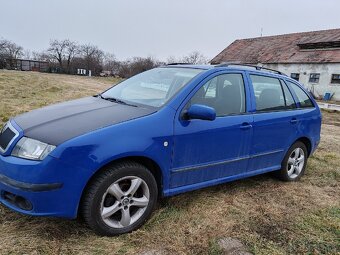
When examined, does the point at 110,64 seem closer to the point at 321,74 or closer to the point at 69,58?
the point at 69,58

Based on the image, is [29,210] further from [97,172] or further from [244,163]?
[244,163]

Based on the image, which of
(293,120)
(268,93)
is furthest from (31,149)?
(293,120)

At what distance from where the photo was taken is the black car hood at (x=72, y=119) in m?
2.88

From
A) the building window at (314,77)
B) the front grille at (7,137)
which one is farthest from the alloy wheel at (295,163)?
the building window at (314,77)

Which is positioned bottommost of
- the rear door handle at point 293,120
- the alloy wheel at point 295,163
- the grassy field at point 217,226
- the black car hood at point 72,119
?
the grassy field at point 217,226

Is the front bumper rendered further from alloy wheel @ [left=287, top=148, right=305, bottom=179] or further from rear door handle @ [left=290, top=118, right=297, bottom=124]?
alloy wheel @ [left=287, top=148, right=305, bottom=179]

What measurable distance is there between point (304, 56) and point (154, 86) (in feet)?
98.0

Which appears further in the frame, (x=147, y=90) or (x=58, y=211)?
(x=147, y=90)

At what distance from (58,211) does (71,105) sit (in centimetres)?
135

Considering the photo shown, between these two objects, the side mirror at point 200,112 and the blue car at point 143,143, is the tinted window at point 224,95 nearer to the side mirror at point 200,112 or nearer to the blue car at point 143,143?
the blue car at point 143,143

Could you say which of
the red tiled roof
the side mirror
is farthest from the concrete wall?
the side mirror

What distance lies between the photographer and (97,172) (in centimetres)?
292

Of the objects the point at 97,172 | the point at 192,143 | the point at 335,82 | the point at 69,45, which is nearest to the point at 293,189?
the point at 192,143

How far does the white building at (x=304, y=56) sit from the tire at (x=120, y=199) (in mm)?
27801
